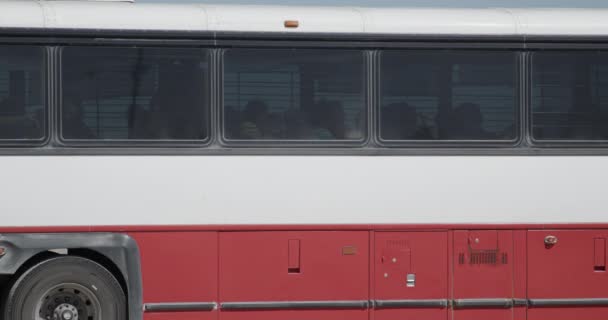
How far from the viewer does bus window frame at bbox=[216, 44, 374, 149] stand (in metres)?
10.5

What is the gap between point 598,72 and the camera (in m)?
11.0

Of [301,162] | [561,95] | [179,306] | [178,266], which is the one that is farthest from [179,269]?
[561,95]

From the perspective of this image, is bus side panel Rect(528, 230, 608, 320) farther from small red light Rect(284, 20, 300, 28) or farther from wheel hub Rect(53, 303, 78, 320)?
wheel hub Rect(53, 303, 78, 320)

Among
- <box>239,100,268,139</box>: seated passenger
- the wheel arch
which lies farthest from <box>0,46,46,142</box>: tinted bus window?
<box>239,100,268,139</box>: seated passenger

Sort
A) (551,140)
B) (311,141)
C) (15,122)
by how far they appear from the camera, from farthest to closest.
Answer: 1. (551,140)
2. (311,141)
3. (15,122)

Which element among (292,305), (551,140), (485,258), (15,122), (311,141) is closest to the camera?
(15,122)

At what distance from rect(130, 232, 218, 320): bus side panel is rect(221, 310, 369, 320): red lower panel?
202mm

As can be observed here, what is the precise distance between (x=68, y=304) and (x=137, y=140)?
1613 millimetres

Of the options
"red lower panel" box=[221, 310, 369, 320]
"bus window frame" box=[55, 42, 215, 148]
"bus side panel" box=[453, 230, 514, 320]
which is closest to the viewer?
"bus window frame" box=[55, 42, 215, 148]

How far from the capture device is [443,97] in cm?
1080

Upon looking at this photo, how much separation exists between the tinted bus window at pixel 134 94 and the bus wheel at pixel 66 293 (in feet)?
3.92

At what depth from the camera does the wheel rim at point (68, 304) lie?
33.6 ft

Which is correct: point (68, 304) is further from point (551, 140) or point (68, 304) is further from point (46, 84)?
point (551, 140)

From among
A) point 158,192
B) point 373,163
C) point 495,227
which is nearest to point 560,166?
point 495,227
